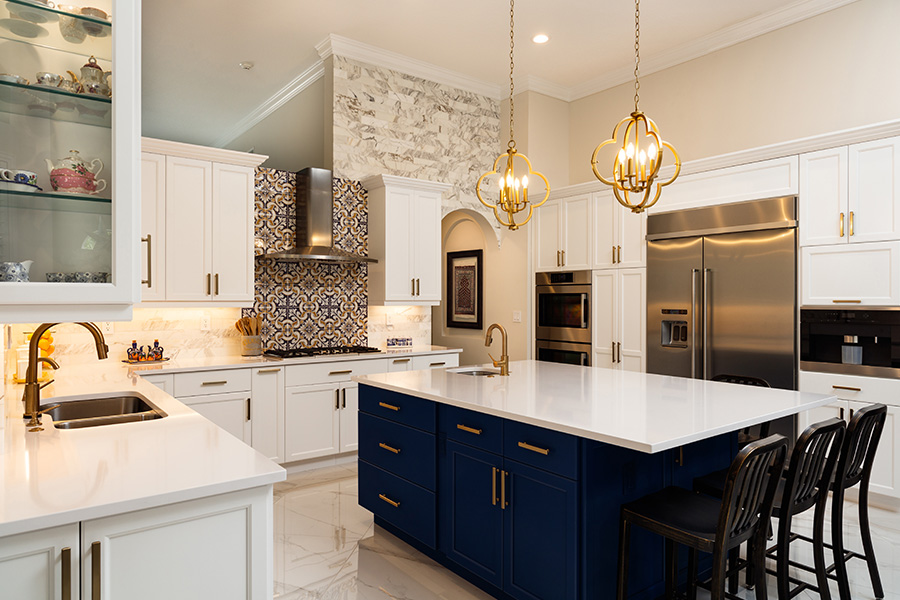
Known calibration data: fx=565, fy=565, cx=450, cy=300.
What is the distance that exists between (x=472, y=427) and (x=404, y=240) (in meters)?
2.95

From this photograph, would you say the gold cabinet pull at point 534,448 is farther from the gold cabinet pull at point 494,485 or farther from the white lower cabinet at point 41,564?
the white lower cabinet at point 41,564

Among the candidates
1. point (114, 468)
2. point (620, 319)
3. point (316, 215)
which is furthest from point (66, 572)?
point (620, 319)

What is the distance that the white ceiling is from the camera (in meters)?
4.53

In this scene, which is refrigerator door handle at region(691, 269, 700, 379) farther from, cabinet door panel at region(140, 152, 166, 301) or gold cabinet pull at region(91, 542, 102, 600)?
gold cabinet pull at region(91, 542, 102, 600)

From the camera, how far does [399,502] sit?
10.2 feet

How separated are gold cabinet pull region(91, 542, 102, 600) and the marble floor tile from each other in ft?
4.75

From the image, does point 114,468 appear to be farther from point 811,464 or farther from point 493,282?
point 493,282

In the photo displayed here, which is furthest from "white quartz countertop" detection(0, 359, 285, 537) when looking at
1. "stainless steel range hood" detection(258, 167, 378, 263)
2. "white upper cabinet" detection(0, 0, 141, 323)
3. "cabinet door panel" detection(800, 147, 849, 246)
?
"cabinet door panel" detection(800, 147, 849, 246)

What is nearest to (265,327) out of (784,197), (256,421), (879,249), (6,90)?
(256,421)

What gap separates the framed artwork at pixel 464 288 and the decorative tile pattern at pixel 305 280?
5.75ft

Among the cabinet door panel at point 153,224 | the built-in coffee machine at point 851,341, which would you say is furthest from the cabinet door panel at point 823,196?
the cabinet door panel at point 153,224

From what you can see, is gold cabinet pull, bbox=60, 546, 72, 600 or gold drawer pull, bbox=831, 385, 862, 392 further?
gold drawer pull, bbox=831, 385, 862, 392

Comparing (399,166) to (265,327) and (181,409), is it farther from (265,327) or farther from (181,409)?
(181,409)

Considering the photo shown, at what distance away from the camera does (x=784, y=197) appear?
4016 mm
